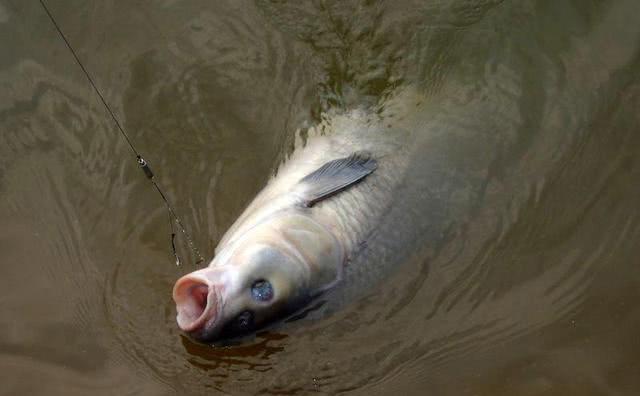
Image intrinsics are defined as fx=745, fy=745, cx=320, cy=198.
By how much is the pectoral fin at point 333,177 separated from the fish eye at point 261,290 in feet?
2.04

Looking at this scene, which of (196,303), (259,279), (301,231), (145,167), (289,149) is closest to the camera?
(196,303)

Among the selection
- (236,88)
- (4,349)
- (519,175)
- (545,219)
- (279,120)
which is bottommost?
(545,219)

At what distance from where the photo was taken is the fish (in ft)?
12.3

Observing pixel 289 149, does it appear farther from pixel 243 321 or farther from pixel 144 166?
pixel 243 321

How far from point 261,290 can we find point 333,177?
89cm

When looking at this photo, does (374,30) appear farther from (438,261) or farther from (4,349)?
(4,349)

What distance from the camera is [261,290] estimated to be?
3.89 m

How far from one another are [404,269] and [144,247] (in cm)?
161

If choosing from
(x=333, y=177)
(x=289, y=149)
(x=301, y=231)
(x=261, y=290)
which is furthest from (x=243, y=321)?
(x=289, y=149)

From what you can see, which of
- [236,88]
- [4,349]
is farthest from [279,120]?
[4,349]

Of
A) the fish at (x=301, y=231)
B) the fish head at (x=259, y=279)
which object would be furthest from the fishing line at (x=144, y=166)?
the fish head at (x=259, y=279)

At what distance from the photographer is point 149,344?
174 inches

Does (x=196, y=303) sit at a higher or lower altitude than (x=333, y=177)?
lower

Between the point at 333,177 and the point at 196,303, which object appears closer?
the point at 196,303
